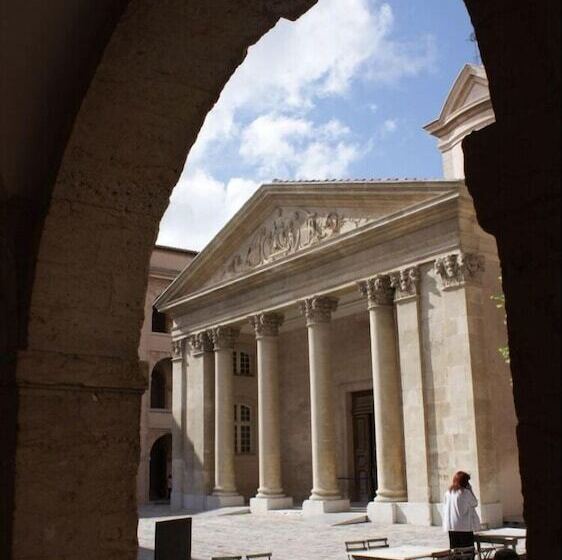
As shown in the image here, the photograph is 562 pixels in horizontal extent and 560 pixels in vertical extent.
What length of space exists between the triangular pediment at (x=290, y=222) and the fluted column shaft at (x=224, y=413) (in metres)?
2.04

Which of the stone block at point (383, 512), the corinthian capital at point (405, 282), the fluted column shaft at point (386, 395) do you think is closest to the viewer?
the stone block at point (383, 512)

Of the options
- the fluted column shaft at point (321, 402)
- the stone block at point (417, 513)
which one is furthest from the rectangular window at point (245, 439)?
the stone block at point (417, 513)

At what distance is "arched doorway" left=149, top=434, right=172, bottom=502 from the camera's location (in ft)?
126

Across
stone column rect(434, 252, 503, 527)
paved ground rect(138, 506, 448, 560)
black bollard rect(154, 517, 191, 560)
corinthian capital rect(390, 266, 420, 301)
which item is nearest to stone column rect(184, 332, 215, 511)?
paved ground rect(138, 506, 448, 560)

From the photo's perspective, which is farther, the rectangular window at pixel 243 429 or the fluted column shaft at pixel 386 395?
the rectangular window at pixel 243 429

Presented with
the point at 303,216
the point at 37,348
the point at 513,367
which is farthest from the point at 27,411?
the point at 303,216

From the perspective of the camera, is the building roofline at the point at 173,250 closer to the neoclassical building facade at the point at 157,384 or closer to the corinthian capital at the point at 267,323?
the neoclassical building facade at the point at 157,384

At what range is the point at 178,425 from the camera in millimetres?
30047

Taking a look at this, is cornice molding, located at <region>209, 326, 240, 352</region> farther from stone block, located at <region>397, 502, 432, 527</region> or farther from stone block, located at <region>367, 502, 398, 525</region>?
stone block, located at <region>397, 502, 432, 527</region>

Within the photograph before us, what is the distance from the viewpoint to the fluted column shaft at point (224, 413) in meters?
27.0

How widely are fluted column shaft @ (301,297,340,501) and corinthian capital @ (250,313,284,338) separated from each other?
6.47 ft

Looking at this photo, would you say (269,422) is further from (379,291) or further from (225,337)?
(379,291)

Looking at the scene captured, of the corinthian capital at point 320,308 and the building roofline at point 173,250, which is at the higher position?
the building roofline at point 173,250

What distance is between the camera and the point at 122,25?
4.12 metres
